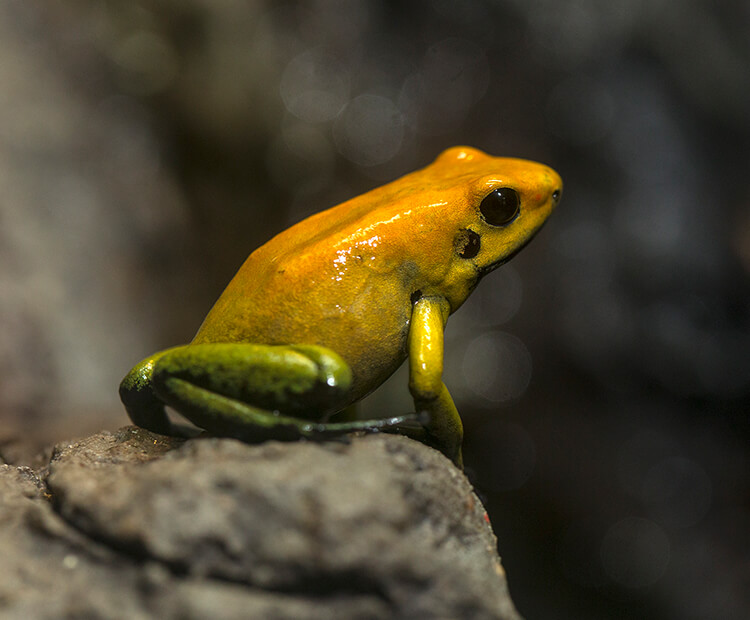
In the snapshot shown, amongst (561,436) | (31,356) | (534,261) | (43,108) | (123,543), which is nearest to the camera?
(123,543)

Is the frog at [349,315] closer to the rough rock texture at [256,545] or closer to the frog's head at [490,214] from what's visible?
the frog's head at [490,214]

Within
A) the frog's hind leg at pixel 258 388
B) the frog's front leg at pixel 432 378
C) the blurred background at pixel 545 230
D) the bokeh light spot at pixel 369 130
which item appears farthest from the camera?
the bokeh light spot at pixel 369 130

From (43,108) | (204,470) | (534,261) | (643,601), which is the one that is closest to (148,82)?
(43,108)

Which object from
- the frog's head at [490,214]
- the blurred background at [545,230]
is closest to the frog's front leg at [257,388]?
the frog's head at [490,214]

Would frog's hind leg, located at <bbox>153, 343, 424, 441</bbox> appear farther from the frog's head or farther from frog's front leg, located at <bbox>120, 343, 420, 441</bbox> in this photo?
the frog's head

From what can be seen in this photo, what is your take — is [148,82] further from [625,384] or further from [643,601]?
[643,601]

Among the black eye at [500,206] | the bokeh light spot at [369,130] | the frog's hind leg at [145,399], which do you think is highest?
the bokeh light spot at [369,130]

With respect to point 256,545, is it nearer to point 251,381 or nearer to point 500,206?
point 251,381
